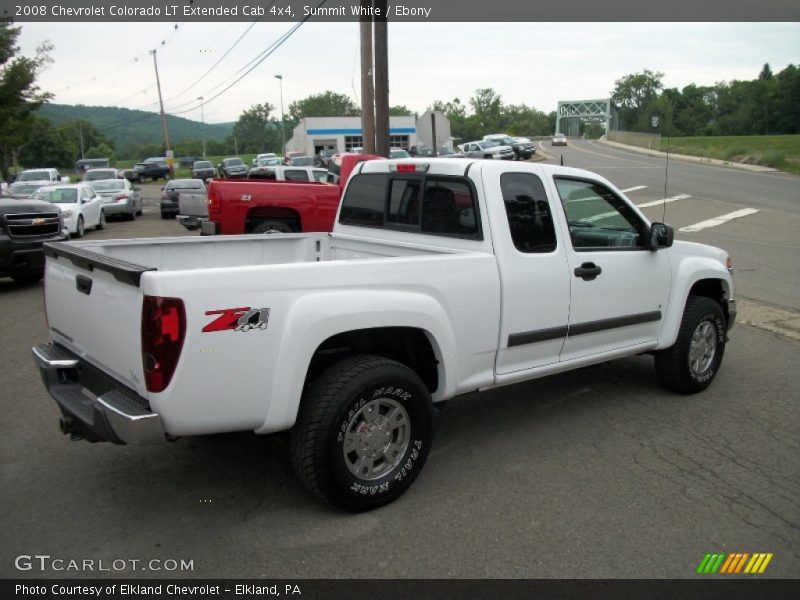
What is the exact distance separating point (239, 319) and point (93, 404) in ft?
3.16

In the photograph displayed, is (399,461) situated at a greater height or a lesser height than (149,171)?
lesser

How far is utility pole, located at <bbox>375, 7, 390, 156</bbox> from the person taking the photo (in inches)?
531

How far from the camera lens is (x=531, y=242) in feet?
14.8

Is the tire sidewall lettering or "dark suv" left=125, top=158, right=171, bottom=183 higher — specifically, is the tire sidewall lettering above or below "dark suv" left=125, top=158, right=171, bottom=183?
below

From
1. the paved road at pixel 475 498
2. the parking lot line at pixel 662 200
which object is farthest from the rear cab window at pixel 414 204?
the parking lot line at pixel 662 200

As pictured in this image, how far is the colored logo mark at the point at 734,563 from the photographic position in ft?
10.6

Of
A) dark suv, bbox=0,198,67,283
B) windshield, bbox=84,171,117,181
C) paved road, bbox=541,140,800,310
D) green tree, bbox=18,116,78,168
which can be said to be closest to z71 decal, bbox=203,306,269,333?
paved road, bbox=541,140,800,310

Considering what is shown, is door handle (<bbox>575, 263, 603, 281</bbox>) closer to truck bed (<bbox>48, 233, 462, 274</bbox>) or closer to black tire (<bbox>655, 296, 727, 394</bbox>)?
truck bed (<bbox>48, 233, 462, 274</bbox>)

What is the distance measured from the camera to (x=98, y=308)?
3.56 m

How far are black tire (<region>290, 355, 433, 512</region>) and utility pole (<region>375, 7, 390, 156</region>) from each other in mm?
11116

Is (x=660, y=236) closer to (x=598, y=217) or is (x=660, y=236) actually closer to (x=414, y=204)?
(x=598, y=217)

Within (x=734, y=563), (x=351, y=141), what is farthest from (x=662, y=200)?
(x=351, y=141)

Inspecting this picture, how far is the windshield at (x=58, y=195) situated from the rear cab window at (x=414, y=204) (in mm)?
15270

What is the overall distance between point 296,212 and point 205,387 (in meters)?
10.0
